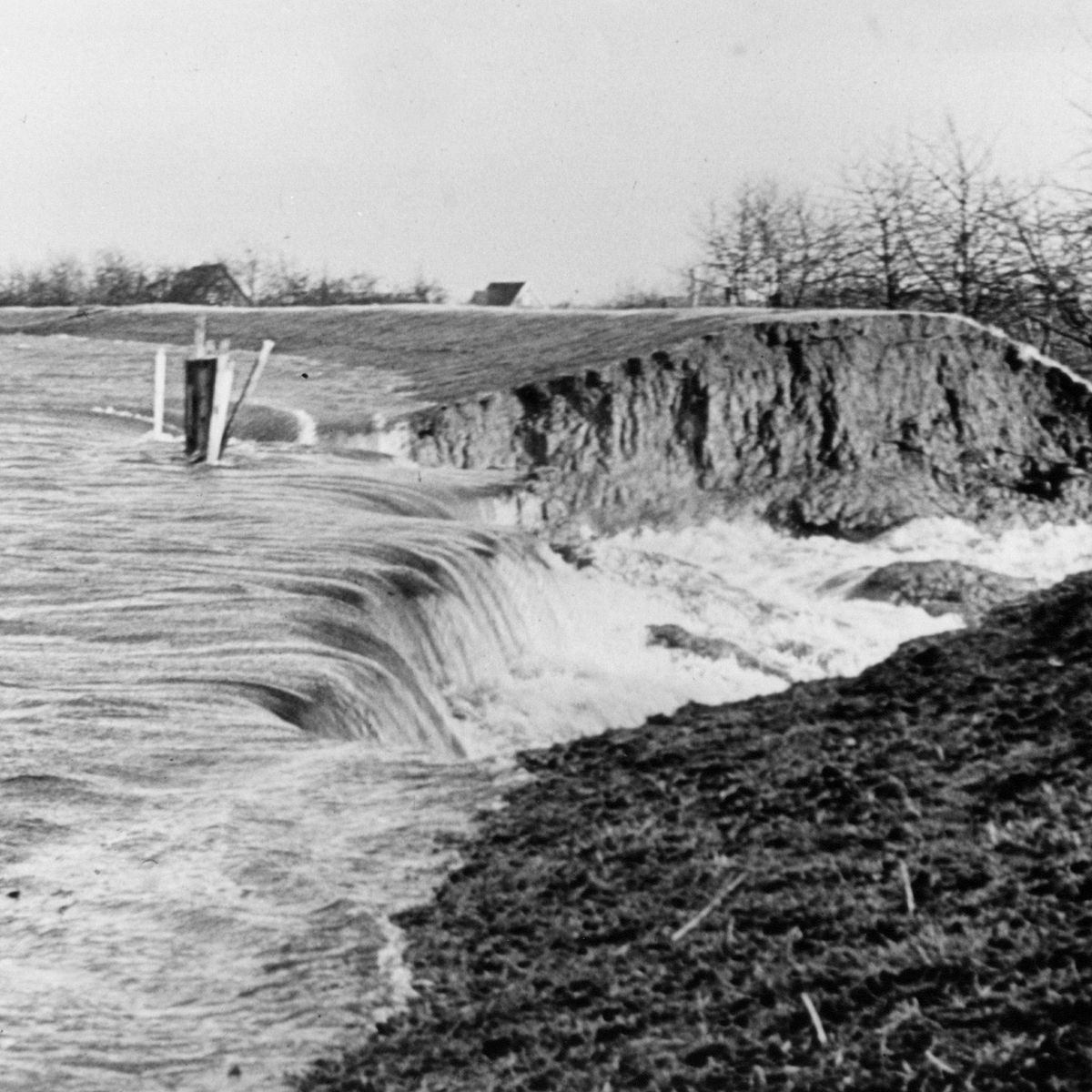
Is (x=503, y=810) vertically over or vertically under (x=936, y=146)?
under

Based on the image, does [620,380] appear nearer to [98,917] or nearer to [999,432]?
[999,432]

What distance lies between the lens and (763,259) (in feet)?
116

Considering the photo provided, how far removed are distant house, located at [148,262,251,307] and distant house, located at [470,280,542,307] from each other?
731cm

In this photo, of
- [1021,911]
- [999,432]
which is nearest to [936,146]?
[999,432]

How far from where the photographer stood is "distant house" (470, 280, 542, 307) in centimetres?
4703

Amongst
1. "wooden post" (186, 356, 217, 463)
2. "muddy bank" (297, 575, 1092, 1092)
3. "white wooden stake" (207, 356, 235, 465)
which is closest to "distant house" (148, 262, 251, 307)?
"wooden post" (186, 356, 217, 463)

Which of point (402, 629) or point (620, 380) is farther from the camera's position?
point (620, 380)

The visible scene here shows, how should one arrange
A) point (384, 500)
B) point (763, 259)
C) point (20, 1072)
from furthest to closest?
1. point (763, 259)
2. point (384, 500)
3. point (20, 1072)

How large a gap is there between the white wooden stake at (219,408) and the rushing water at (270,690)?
36cm

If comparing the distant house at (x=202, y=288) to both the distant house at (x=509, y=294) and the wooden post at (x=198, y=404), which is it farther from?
the wooden post at (x=198, y=404)

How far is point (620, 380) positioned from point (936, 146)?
40.7 ft

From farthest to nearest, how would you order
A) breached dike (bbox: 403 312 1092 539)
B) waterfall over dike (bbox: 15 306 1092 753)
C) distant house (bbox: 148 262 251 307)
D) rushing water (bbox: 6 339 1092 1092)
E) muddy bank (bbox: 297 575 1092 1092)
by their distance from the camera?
1. distant house (bbox: 148 262 251 307)
2. breached dike (bbox: 403 312 1092 539)
3. waterfall over dike (bbox: 15 306 1092 753)
4. rushing water (bbox: 6 339 1092 1092)
5. muddy bank (bbox: 297 575 1092 1092)

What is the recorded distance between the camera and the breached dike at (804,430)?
2141cm

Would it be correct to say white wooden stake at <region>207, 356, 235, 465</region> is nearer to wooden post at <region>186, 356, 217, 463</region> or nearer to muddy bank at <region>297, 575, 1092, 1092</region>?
wooden post at <region>186, 356, 217, 463</region>
